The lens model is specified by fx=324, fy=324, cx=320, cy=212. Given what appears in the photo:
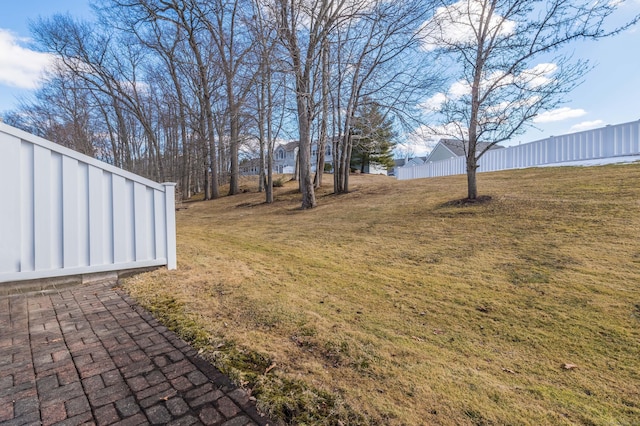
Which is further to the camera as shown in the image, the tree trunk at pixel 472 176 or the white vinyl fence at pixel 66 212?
the tree trunk at pixel 472 176

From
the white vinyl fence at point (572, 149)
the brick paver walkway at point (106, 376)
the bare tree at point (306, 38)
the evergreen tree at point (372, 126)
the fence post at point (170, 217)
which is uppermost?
the bare tree at point (306, 38)

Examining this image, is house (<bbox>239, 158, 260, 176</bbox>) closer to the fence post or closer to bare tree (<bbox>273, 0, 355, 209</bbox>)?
bare tree (<bbox>273, 0, 355, 209</bbox>)

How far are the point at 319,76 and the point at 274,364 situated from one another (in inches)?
454

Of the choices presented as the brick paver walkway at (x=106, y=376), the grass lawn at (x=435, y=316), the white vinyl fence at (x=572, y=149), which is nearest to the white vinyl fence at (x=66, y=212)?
the grass lawn at (x=435, y=316)

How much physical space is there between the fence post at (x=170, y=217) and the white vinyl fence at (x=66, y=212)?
6 centimetres

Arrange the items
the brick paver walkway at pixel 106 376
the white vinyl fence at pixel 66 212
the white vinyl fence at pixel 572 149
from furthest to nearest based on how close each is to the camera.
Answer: the white vinyl fence at pixel 572 149
the white vinyl fence at pixel 66 212
the brick paver walkway at pixel 106 376

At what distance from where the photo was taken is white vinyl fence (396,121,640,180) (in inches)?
381

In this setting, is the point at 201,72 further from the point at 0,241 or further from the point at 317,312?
the point at 317,312

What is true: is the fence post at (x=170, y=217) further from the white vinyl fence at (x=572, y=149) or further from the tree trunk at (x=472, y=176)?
the white vinyl fence at (x=572, y=149)

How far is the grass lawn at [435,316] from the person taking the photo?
5.65 feet

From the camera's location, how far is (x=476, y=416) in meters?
1.59

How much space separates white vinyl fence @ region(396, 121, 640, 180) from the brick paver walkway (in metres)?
12.7

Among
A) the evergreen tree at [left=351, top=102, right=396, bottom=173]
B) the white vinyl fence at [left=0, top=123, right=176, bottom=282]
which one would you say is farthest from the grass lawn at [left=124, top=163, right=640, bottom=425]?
the evergreen tree at [left=351, top=102, right=396, bottom=173]

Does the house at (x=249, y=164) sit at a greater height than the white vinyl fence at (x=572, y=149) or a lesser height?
greater
